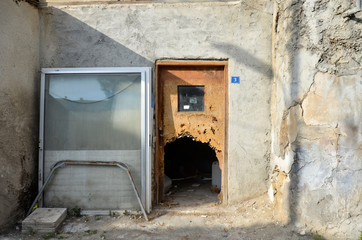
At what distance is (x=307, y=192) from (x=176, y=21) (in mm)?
3002

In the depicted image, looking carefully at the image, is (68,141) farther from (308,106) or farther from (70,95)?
(308,106)

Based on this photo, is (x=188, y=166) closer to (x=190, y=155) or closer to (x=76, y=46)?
(x=190, y=155)

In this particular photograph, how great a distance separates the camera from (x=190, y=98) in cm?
422

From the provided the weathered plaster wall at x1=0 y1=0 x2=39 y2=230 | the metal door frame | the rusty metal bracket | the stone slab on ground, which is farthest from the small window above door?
the stone slab on ground

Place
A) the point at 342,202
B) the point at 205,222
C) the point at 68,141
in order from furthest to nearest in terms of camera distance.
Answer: the point at 68,141 < the point at 205,222 < the point at 342,202

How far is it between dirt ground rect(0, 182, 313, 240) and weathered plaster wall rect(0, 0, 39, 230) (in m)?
0.48

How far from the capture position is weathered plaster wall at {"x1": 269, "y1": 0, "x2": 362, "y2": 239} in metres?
3.07

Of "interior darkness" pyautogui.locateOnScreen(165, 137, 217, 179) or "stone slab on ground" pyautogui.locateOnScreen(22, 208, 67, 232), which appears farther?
"interior darkness" pyautogui.locateOnScreen(165, 137, 217, 179)

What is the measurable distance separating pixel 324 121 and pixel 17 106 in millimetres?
3994

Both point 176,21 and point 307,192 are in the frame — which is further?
point 176,21

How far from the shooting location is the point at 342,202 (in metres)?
3.08

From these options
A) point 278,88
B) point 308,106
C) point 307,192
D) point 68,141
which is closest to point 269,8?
point 278,88

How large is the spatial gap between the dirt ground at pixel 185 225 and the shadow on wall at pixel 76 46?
229cm

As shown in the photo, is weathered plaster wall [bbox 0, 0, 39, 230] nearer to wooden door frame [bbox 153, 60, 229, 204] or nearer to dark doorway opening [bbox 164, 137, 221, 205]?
wooden door frame [bbox 153, 60, 229, 204]
